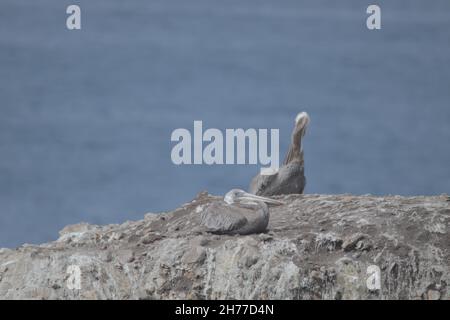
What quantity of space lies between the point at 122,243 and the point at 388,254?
3683mm

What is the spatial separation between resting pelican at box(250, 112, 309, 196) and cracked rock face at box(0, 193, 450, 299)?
185 centimetres

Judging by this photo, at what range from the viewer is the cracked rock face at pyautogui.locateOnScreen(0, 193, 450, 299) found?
2297 centimetres

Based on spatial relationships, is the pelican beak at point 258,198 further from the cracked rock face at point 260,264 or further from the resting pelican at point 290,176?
the cracked rock face at point 260,264

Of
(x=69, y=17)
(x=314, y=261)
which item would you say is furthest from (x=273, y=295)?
(x=69, y=17)

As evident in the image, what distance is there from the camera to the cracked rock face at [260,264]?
2297 centimetres

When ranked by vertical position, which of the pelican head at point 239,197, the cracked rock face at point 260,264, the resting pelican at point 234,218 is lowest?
the cracked rock face at point 260,264

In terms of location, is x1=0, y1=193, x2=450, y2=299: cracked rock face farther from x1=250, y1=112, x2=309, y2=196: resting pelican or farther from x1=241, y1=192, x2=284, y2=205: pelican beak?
x1=250, y1=112, x2=309, y2=196: resting pelican

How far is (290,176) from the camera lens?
25984 mm

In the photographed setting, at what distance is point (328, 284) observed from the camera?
22969 mm

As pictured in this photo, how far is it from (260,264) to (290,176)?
10.5ft

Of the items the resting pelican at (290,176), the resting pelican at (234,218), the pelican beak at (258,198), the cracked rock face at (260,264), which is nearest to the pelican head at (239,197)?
the pelican beak at (258,198)

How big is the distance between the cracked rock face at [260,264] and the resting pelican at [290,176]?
185cm

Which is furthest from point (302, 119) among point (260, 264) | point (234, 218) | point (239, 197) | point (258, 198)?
point (260, 264)

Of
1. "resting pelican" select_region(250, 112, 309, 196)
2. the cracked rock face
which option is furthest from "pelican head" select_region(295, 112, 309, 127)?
the cracked rock face
